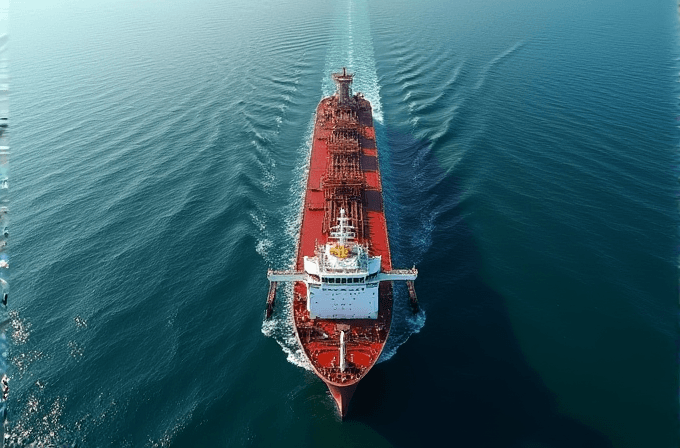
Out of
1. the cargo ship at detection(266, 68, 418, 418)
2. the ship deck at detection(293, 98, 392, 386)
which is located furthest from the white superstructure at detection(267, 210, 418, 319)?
the ship deck at detection(293, 98, 392, 386)

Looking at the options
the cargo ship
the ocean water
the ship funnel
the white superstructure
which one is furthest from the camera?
the ship funnel

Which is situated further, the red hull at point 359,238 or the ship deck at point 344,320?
the ship deck at point 344,320

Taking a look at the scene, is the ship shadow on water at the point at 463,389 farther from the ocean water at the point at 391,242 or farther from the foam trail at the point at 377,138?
the foam trail at the point at 377,138

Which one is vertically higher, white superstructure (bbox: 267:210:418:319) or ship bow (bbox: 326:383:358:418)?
white superstructure (bbox: 267:210:418:319)

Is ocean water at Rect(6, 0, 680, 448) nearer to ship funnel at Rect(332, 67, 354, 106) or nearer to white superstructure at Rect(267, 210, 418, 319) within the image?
white superstructure at Rect(267, 210, 418, 319)

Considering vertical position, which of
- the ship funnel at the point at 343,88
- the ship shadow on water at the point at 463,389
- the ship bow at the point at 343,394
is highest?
the ship funnel at the point at 343,88

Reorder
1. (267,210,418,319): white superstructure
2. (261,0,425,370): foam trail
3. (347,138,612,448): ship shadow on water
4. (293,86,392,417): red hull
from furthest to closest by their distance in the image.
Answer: (261,0,425,370): foam trail < (267,210,418,319): white superstructure < (293,86,392,417): red hull < (347,138,612,448): ship shadow on water

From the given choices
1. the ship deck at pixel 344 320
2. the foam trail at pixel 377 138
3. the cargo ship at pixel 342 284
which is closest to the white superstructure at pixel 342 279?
the cargo ship at pixel 342 284
